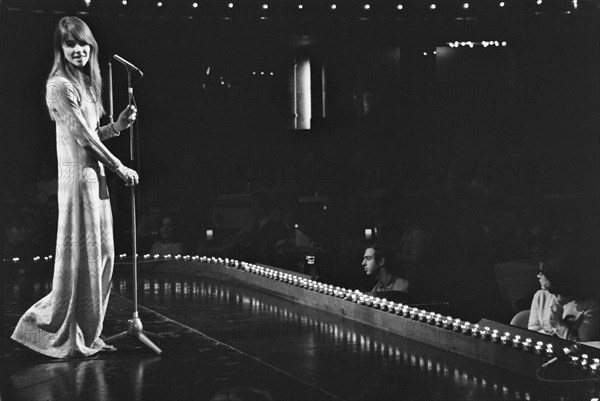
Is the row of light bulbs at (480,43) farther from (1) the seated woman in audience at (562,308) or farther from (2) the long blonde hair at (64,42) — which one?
(2) the long blonde hair at (64,42)

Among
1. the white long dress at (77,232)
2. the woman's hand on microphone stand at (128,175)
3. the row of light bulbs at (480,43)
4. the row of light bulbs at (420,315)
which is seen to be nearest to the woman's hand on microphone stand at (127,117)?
the white long dress at (77,232)

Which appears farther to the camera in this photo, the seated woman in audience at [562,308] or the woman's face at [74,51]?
the seated woman in audience at [562,308]

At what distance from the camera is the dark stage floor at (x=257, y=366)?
3627 mm

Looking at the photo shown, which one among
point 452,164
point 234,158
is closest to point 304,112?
point 234,158

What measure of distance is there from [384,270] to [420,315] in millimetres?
940

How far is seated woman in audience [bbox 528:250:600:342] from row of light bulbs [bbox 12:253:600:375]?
1.35 ft

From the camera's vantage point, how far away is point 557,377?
150 inches

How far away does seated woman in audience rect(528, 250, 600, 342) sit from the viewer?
173 inches

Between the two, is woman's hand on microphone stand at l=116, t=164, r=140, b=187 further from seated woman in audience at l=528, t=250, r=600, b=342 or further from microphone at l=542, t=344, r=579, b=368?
seated woman in audience at l=528, t=250, r=600, b=342

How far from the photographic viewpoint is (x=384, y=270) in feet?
18.5

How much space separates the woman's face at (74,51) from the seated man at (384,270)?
224cm

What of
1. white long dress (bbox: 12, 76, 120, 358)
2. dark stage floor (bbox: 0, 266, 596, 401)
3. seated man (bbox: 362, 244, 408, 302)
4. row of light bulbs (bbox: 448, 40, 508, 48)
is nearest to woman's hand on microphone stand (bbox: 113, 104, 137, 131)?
white long dress (bbox: 12, 76, 120, 358)

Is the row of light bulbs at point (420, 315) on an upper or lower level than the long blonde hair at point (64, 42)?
lower

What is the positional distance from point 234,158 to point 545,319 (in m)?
4.51
